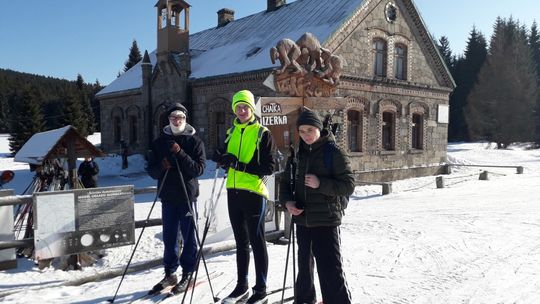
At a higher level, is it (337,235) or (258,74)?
(258,74)

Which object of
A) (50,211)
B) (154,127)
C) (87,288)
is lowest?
(87,288)

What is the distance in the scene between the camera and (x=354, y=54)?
16.7 metres

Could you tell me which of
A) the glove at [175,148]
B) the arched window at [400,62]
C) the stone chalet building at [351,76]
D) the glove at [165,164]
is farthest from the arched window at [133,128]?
the glove at [175,148]

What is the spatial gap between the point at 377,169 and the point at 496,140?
2330 centimetres

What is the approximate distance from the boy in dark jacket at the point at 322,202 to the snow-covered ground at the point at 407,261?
952 mm

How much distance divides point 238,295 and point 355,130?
1393 centimetres

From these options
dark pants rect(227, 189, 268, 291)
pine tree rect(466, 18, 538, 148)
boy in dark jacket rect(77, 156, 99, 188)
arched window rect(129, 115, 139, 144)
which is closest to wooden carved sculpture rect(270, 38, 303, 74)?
dark pants rect(227, 189, 268, 291)

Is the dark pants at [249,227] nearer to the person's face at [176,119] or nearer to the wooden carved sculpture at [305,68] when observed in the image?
the person's face at [176,119]

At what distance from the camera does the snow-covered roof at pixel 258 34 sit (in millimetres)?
16641

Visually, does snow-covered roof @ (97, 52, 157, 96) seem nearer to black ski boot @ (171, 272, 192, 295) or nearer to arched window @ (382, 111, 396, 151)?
arched window @ (382, 111, 396, 151)

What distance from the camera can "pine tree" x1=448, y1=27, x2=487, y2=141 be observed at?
4450cm

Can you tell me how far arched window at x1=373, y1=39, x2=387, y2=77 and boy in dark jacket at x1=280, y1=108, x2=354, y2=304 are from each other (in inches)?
588

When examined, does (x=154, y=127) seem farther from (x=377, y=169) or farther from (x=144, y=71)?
(x=377, y=169)

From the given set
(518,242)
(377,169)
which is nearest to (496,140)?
(377,169)
